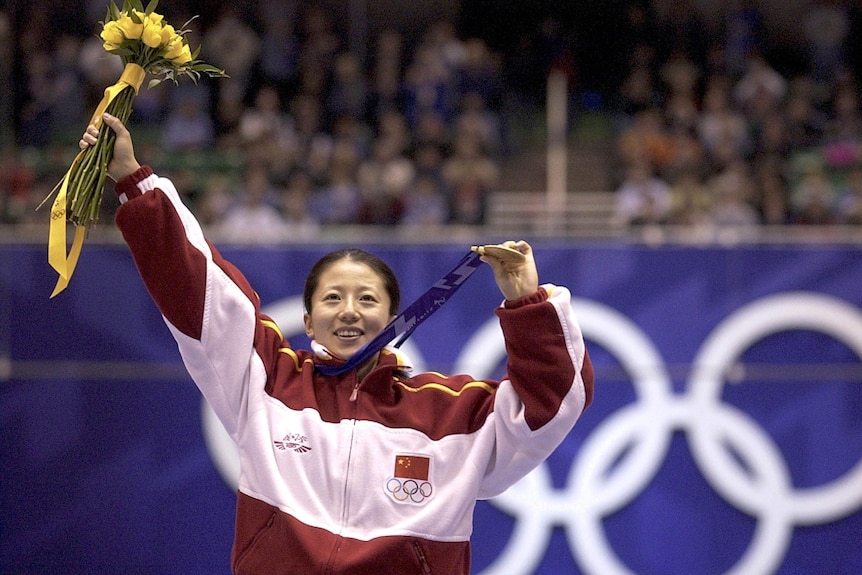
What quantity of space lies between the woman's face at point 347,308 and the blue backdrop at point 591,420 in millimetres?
2716

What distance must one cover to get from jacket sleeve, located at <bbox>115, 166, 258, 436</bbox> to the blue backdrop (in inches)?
113

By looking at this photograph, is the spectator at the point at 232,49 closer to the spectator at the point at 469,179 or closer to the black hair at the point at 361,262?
the spectator at the point at 469,179

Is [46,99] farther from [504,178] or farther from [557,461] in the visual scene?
[557,461]

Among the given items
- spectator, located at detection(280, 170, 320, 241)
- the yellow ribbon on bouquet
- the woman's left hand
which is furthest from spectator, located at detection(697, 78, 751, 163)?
the yellow ribbon on bouquet

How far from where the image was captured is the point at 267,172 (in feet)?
24.0

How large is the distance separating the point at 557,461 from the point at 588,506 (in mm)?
257


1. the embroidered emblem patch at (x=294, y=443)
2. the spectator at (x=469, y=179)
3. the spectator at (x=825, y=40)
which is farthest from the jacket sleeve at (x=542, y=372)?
the spectator at (x=825, y=40)

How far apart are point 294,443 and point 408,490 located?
0.95 feet

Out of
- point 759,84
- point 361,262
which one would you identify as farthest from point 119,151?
point 759,84

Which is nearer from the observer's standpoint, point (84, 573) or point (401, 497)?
point (401, 497)

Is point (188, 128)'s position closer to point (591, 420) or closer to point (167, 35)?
point (591, 420)

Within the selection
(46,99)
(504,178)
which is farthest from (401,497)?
(46,99)

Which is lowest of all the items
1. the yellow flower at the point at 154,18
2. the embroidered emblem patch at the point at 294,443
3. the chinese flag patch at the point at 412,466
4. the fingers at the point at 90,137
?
the chinese flag patch at the point at 412,466

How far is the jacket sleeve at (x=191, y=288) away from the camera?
2756mm
